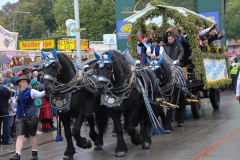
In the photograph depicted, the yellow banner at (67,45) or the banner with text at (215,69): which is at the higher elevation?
the yellow banner at (67,45)

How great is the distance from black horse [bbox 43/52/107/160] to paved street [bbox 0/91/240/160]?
0.55 meters

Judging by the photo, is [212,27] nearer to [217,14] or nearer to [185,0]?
[185,0]

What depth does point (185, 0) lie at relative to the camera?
2642cm

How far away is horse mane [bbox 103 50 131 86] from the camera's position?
8.77m

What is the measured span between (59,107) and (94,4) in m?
47.8

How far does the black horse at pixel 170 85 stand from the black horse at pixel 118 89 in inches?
84.2

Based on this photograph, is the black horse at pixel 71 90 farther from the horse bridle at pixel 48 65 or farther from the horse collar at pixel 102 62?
the horse collar at pixel 102 62

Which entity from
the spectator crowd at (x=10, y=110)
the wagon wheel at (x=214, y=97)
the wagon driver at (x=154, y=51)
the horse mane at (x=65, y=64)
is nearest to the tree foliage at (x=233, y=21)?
the wagon wheel at (x=214, y=97)

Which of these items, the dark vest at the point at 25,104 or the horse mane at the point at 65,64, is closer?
the horse mane at the point at 65,64

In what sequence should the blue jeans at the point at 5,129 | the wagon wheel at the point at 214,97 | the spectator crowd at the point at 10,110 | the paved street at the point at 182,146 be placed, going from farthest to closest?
the wagon wheel at the point at 214,97, the blue jeans at the point at 5,129, the spectator crowd at the point at 10,110, the paved street at the point at 182,146

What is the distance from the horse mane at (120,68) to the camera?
877 centimetres

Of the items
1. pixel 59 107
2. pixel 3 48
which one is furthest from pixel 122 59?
pixel 3 48

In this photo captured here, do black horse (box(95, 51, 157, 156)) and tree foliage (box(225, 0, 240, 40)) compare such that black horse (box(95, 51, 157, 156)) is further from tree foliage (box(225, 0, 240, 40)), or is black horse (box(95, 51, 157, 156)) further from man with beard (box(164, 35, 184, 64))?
→ tree foliage (box(225, 0, 240, 40))

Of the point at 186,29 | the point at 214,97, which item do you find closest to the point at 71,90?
the point at 186,29
